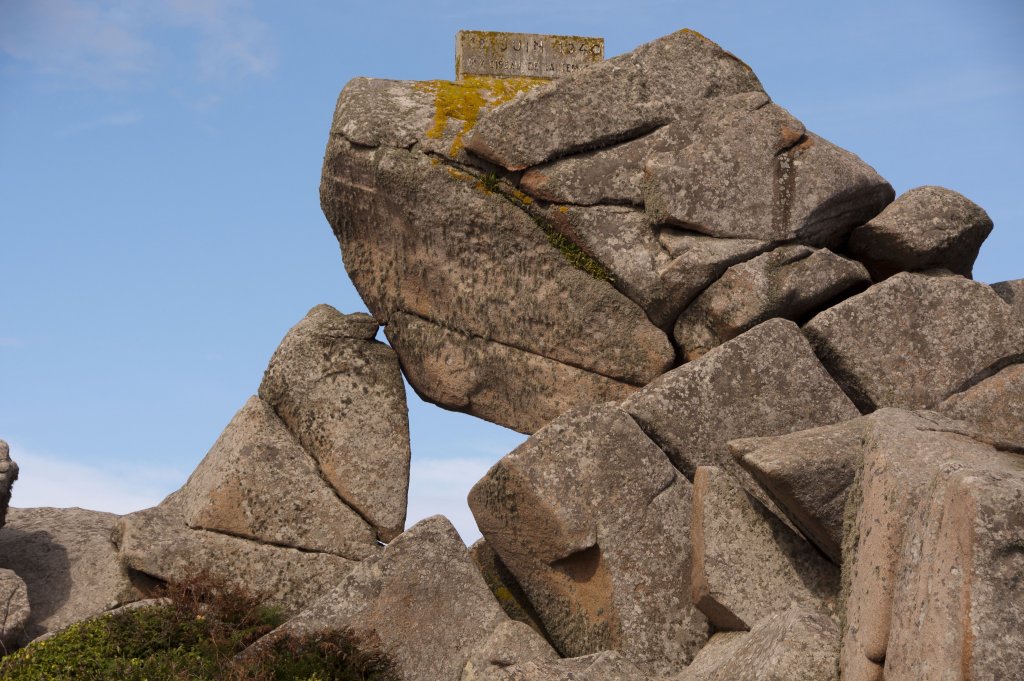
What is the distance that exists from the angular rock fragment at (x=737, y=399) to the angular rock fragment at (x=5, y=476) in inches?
355

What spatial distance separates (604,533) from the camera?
16500mm

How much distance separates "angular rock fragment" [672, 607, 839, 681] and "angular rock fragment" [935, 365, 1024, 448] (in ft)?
17.1

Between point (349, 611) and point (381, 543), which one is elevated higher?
point (381, 543)

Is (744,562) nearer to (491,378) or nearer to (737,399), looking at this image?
(737,399)

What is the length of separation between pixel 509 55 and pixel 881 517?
11.4 meters

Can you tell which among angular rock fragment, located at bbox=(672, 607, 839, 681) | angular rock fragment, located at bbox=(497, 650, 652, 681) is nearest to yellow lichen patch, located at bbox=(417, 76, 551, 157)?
angular rock fragment, located at bbox=(497, 650, 652, 681)

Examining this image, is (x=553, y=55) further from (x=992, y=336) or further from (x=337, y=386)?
(x=992, y=336)

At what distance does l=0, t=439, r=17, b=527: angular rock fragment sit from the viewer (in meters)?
18.5

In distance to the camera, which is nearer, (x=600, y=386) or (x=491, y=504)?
(x=491, y=504)

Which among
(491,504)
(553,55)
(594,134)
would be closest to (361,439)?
(491,504)

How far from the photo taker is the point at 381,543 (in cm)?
1884

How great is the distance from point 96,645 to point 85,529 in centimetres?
484

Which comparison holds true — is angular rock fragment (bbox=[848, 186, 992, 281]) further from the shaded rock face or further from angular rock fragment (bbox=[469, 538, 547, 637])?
angular rock fragment (bbox=[469, 538, 547, 637])

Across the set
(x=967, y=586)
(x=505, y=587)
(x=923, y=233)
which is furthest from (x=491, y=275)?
(x=967, y=586)
